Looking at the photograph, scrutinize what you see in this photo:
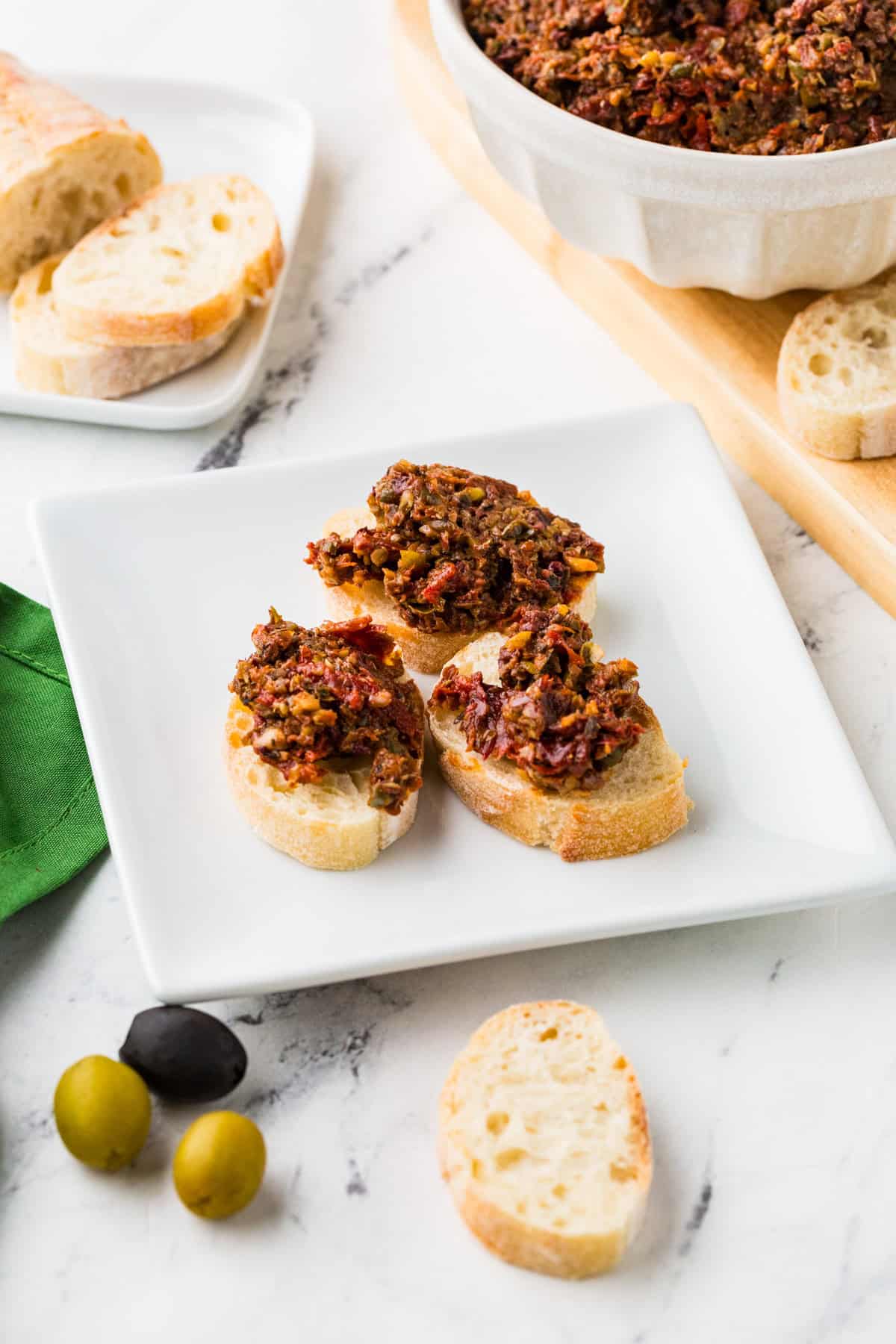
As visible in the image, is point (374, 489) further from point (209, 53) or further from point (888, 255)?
point (209, 53)

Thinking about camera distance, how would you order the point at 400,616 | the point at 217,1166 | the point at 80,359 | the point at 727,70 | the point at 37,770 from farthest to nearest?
the point at 80,359 < the point at 727,70 < the point at 400,616 < the point at 37,770 < the point at 217,1166

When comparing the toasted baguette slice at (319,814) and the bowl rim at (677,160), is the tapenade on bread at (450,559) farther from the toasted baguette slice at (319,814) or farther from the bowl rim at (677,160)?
the bowl rim at (677,160)

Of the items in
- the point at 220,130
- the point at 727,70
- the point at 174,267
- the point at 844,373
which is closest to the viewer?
the point at 727,70

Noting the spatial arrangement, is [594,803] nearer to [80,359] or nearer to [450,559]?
[450,559]

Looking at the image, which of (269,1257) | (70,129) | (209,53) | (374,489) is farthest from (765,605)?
(209,53)

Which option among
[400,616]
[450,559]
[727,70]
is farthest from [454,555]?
[727,70]

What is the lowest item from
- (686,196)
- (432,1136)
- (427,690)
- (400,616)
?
(432,1136)

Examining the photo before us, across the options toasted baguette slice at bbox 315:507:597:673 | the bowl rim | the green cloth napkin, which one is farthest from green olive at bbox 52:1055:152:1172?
the bowl rim
